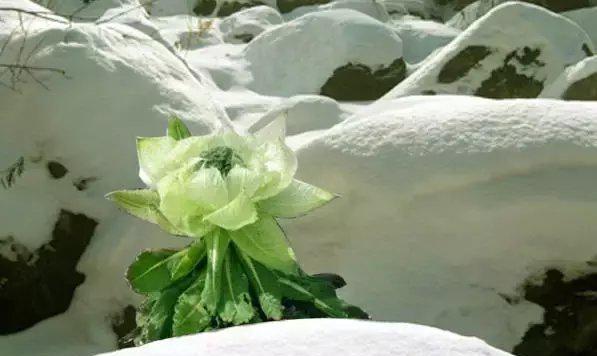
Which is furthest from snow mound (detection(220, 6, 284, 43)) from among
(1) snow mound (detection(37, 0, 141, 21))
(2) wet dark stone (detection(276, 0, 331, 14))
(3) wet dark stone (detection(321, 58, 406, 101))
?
(1) snow mound (detection(37, 0, 141, 21))

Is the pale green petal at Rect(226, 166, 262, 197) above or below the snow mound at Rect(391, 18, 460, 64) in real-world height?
above

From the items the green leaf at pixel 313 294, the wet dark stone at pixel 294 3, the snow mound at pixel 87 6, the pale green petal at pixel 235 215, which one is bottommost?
the wet dark stone at pixel 294 3

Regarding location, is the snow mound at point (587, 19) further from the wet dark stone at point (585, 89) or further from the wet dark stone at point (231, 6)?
the wet dark stone at point (231, 6)

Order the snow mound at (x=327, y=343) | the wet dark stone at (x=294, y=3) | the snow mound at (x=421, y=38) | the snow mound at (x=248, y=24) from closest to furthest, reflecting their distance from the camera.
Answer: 1. the snow mound at (x=327, y=343)
2. the snow mound at (x=421, y=38)
3. the snow mound at (x=248, y=24)
4. the wet dark stone at (x=294, y=3)

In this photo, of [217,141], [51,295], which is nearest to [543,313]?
[217,141]

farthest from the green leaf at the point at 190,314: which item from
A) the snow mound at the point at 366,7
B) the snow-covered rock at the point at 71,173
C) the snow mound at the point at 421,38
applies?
the snow mound at the point at 366,7

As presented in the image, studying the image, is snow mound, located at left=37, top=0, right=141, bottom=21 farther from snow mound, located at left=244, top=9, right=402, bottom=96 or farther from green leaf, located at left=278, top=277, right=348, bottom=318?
green leaf, located at left=278, top=277, right=348, bottom=318

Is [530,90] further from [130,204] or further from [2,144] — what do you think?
[130,204]
